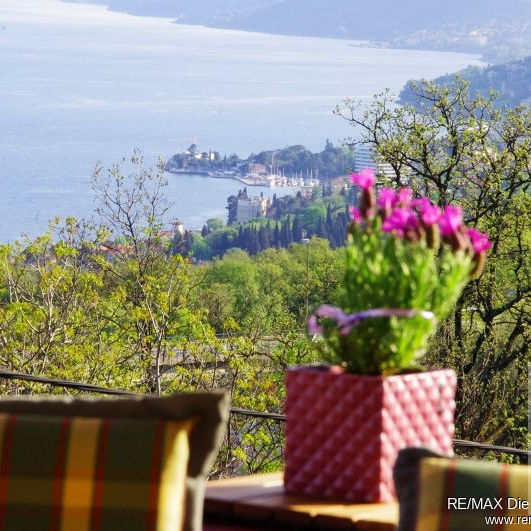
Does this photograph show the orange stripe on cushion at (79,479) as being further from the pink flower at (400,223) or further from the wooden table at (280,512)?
the pink flower at (400,223)

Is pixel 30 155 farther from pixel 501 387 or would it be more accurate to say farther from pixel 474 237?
pixel 474 237

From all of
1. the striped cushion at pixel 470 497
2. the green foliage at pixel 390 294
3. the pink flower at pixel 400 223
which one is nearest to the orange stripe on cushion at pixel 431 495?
the striped cushion at pixel 470 497

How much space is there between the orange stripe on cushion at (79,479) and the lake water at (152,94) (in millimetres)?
53187

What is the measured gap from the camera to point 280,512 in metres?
1.55

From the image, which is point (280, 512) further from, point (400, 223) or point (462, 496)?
point (400, 223)

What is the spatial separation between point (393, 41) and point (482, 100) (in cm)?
10983

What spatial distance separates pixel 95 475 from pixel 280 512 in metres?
0.30

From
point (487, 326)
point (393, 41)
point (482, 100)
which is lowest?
point (487, 326)

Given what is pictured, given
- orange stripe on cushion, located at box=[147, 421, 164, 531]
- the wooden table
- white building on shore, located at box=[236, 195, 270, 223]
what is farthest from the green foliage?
white building on shore, located at box=[236, 195, 270, 223]

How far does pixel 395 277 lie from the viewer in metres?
1.56

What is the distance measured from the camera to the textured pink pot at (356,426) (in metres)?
1.54

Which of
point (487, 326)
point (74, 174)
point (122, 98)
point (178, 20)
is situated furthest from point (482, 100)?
point (178, 20)

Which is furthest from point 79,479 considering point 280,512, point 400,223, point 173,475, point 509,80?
point 509,80

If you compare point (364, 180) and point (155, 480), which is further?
point (364, 180)
